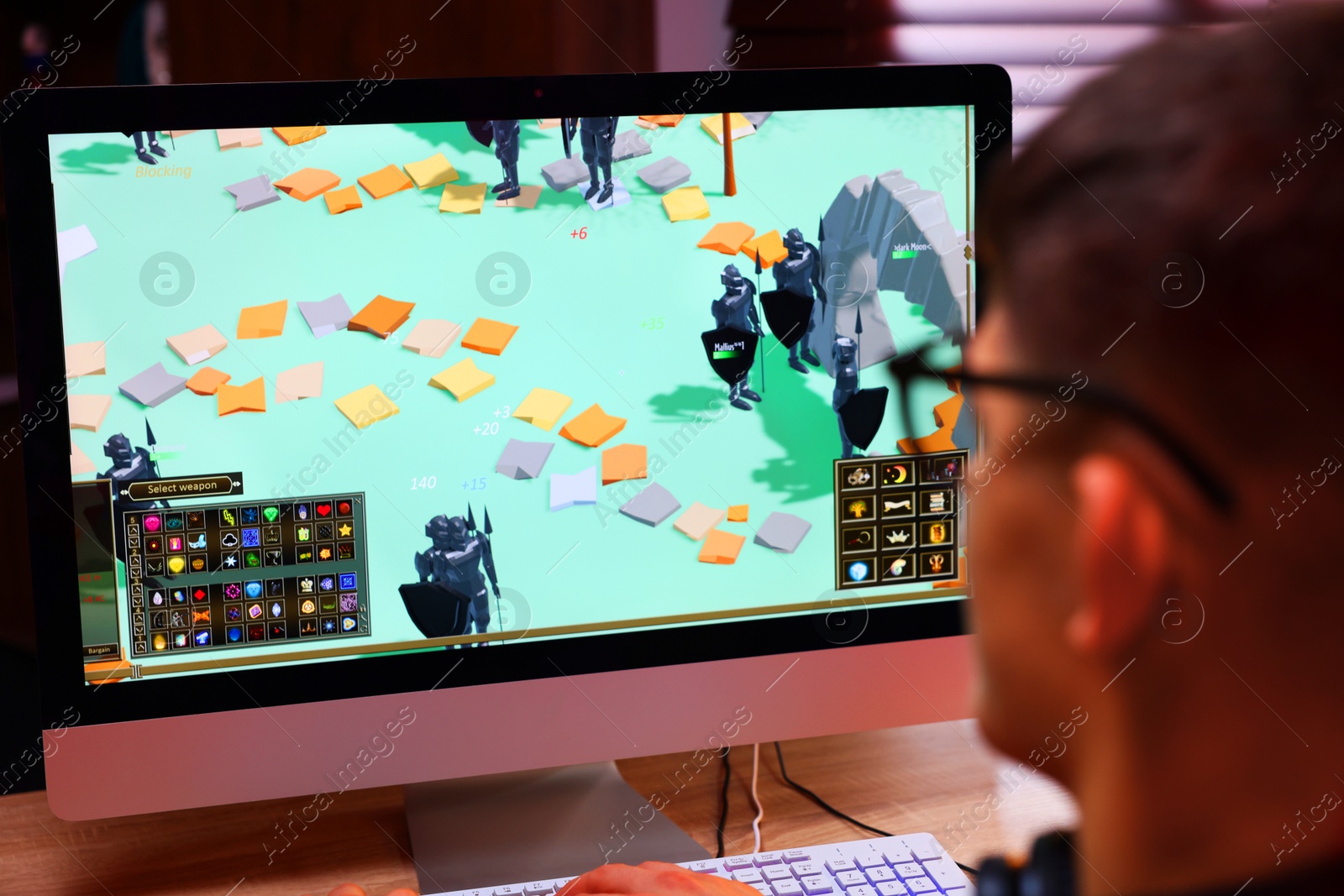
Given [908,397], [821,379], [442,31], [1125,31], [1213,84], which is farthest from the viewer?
[1125,31]

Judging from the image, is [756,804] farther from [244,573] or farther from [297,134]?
[297,134]

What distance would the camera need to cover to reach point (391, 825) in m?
0.88

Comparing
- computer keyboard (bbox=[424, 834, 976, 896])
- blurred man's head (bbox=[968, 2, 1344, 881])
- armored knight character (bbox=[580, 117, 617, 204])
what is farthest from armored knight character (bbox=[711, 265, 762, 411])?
blurred man's head (bbox=[968, 2, 1344, 881])

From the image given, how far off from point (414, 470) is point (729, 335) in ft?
0.82

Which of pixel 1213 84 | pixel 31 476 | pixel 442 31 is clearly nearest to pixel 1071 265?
pixel 1213 84

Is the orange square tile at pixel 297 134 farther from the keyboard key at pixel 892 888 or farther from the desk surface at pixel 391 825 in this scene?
the keyboard key at pixel 892 888

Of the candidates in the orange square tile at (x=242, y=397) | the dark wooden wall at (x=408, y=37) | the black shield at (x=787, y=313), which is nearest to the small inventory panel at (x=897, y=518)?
the black shield at (x=787, y=313)

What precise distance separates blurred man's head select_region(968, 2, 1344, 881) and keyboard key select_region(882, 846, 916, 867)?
498 millimetres

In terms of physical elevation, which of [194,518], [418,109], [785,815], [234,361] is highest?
[418,109]

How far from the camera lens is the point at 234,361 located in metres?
0.71

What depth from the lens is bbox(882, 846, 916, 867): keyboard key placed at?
73cm

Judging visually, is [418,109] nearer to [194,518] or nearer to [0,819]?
[194,518]

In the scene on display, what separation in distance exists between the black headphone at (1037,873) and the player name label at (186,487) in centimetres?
53

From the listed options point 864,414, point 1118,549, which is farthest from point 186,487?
point 1118,549
